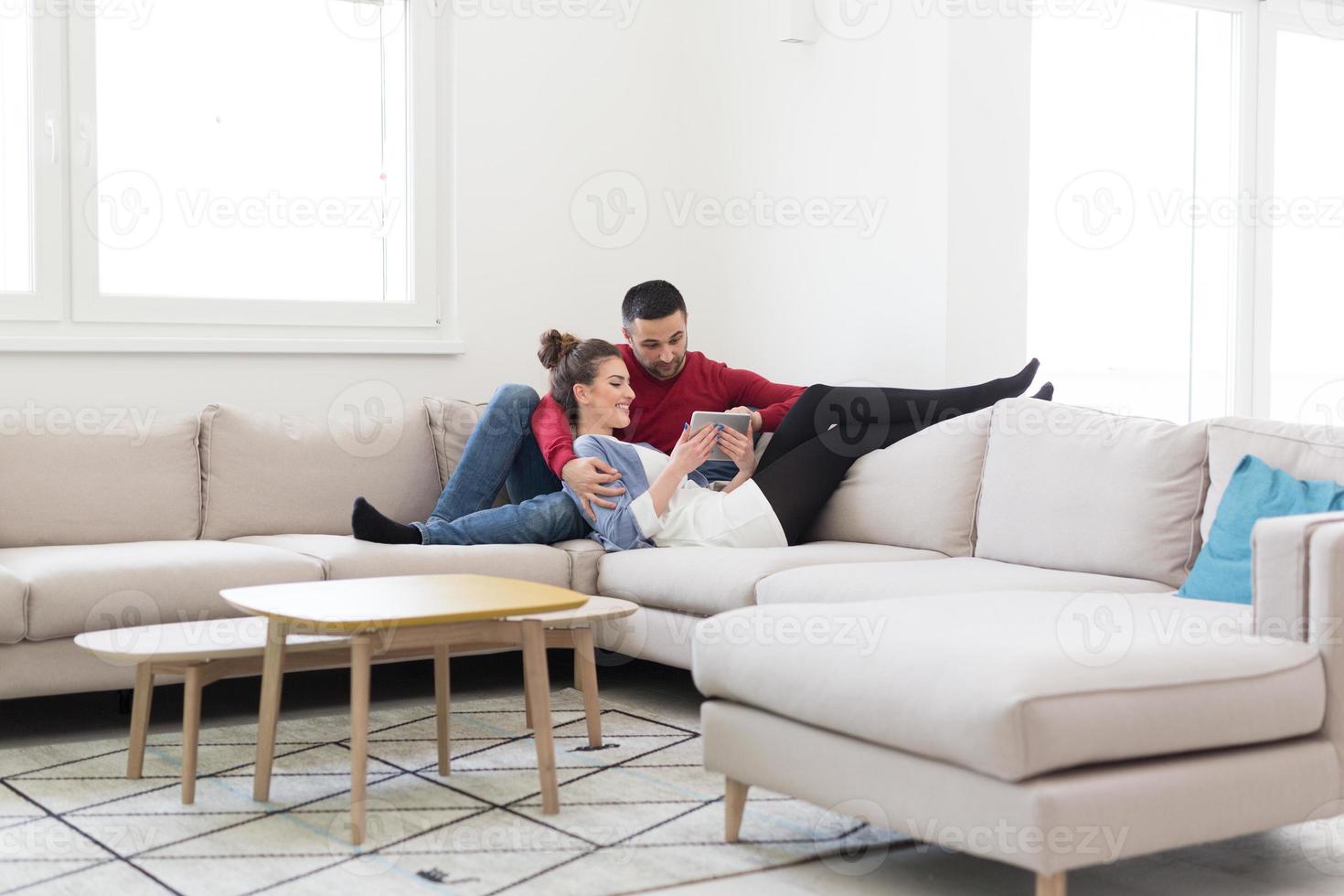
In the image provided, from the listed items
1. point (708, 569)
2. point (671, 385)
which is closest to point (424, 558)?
point (708, 569)

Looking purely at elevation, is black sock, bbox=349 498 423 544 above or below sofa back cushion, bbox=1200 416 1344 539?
below

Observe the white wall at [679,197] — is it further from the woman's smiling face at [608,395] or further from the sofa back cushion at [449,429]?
the woman's smiling face at [608,395]

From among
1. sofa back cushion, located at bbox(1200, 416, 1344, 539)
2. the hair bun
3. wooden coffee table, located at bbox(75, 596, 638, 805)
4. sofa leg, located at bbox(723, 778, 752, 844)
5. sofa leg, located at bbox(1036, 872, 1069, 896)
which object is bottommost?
sofa leg, located at bbox(723, 778, 752, 844)

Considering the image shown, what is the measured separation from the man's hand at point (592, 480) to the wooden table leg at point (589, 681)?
73 centimetres

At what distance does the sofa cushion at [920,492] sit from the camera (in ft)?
12.1

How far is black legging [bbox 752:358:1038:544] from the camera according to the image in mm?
3924

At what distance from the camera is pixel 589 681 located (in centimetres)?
316

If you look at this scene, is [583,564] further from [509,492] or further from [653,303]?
[653,303]

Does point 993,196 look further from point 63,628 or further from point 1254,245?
point 63,628

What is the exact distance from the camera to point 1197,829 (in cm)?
208

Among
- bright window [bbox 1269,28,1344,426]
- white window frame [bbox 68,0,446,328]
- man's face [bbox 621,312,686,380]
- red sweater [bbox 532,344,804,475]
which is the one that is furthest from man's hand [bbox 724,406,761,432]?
bright window [bbox 1269,28,1344,426]

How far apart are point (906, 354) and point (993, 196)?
551 mm

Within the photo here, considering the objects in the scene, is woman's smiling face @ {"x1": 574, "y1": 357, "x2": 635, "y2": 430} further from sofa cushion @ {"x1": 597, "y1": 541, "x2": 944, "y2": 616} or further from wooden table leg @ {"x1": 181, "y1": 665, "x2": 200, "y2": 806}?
wooden table leg @ {"x1": 181, "y1": 665, "x2": 200, "y2": 806}

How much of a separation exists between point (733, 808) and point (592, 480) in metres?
1.50
